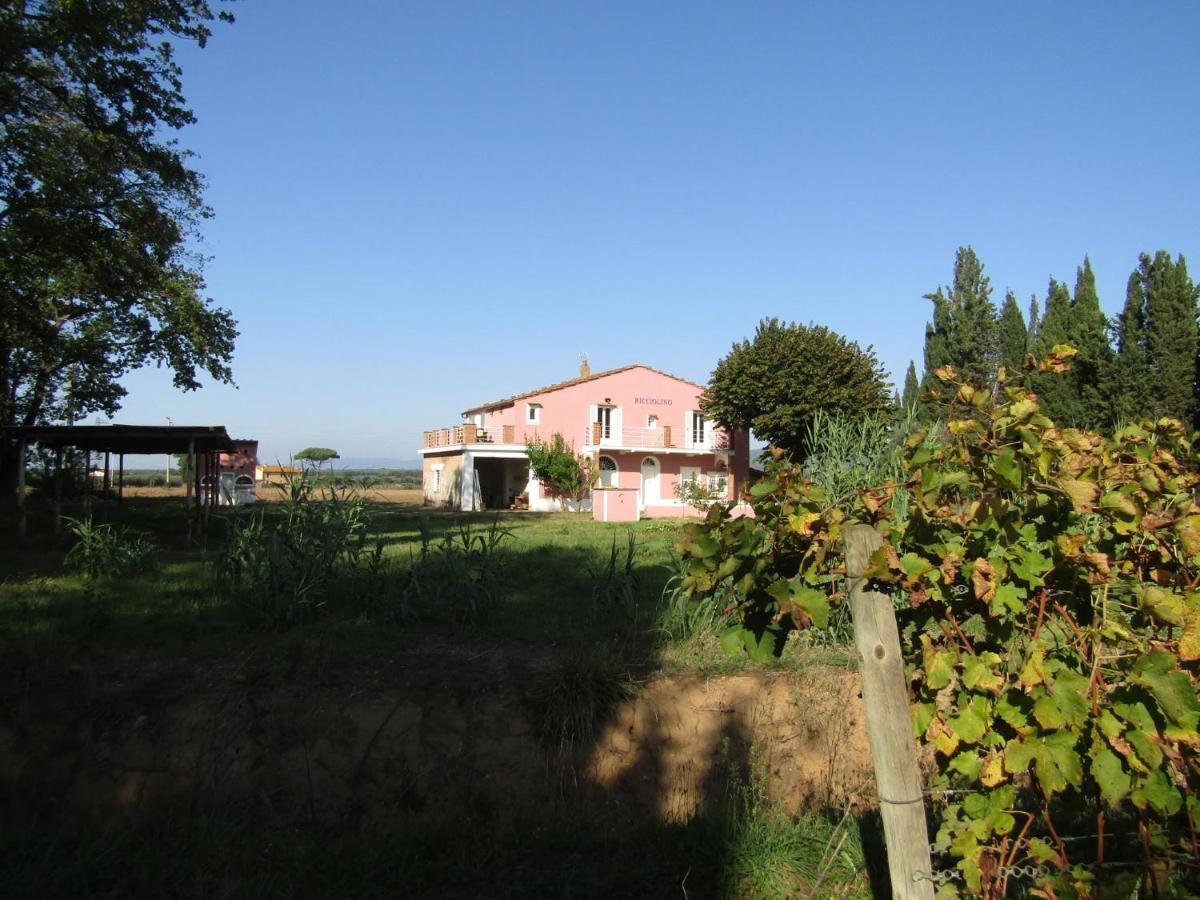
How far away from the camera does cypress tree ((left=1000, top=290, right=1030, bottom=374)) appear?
38.2 metres

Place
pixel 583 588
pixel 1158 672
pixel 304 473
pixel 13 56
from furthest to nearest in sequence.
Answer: pixel 13 56, pixel 583 588, pixel 304 473, pixel 1158 672

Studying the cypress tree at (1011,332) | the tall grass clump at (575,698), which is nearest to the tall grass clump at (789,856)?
the tall grass clump at (575,698)

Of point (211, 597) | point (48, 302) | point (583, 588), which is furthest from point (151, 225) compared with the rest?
point (583, 588)

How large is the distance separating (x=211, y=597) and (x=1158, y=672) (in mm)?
7479

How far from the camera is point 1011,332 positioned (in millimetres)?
38938

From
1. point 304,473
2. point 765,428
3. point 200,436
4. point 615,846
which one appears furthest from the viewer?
point 765,428

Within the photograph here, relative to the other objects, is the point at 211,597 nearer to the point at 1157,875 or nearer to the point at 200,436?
the point at 1157,875

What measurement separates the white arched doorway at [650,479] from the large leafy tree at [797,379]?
23.1 feet

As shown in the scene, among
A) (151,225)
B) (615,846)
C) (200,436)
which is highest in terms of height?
(151,225)

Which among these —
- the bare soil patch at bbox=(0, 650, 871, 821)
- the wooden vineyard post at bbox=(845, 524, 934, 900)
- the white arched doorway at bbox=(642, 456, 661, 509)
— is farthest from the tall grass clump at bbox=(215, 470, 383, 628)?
the white arched doorway at bbox=(642, 456, 661, 509)

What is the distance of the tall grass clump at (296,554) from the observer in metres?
6.49

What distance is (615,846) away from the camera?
4.26m

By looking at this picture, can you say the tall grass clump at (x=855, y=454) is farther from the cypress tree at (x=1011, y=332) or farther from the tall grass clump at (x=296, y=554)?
the cypress tree at (x=1011, y=332)

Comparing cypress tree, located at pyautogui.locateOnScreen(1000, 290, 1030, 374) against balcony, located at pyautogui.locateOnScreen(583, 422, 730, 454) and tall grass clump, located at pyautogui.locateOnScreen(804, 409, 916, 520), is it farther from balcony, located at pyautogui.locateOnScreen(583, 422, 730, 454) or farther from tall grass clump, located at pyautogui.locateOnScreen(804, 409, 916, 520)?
tall grass clump, located at pyautogui.locateOnScreen(804, 409, 916, 520)
